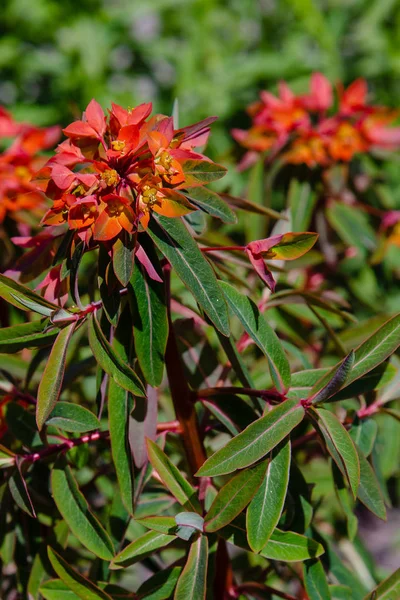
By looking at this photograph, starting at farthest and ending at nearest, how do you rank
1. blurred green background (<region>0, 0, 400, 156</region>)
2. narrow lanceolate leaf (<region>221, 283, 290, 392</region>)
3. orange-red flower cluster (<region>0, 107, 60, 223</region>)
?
blurred green background (<region>0, 0, 400, 156</region>), orange-red flower cluster (<region>0, 107, 60, 223</region>), narrow lanceolate leaf (<region>221, 283, 290, 392</region>)

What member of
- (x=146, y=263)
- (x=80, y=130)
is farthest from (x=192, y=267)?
(x=80, y=130)

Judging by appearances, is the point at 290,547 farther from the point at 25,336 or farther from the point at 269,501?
the point at 25,336

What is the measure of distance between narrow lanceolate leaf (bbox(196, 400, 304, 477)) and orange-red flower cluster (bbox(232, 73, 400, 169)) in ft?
2.69

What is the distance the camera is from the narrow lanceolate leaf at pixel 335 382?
70cm

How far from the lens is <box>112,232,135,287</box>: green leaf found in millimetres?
662

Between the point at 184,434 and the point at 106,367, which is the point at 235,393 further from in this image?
the point at 106,367

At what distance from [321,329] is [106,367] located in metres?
0.77

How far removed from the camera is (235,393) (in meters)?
0.82

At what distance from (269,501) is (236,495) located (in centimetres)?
3

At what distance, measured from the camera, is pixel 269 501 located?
72 centimetres

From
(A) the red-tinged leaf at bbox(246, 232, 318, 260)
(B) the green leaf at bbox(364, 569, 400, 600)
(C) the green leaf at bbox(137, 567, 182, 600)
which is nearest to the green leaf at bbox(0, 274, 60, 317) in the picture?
(A) the red-tinged leaf at bbox(246, 232, 318, 260)

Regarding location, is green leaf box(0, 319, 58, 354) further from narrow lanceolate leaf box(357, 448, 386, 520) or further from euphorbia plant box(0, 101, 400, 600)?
narrow lanceolate leaf box(357, 448, 386, 520)

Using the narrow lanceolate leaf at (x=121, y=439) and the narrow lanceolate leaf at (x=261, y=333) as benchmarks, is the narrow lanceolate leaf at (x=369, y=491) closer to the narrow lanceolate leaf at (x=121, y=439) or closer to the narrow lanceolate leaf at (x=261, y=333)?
the narrow lanceolate leaf at (x=261, y=333)

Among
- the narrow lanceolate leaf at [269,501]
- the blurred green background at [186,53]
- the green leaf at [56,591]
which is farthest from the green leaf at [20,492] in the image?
the blurred green background at [186,53]
